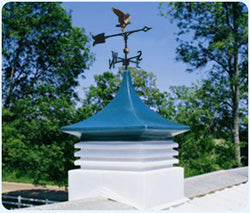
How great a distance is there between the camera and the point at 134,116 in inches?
171

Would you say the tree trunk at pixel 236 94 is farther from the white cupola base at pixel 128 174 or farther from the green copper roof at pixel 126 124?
the white cupola base at pixel 128 174

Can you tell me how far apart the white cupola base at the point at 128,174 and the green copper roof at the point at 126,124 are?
0.09 meters

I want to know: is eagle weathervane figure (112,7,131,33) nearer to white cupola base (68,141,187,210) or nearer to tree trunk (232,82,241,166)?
white cupola base (68,141,187,210)

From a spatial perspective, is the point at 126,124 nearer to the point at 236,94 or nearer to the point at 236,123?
the point at 236,123

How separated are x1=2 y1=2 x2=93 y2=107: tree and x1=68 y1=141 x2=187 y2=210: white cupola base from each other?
1151 centimetres

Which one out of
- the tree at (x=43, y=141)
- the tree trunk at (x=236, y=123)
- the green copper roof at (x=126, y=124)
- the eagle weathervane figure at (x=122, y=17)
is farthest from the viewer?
the tree trunk at (x=236, y=123)

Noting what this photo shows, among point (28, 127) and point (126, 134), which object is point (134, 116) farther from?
point (28, 127)

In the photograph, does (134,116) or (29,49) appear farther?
(29,49)

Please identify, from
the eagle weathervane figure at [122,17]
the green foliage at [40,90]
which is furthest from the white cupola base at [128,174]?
the green foliage at [40,90]

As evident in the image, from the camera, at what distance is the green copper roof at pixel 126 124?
4.18m

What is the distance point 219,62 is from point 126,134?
13781 mm

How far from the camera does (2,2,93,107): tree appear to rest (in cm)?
1552

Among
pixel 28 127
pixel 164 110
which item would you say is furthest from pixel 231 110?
pixel 28 127

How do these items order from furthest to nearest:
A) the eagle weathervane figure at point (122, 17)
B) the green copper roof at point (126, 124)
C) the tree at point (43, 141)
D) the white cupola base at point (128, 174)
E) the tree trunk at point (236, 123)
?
the tree trunk at point (236, 123), the tree at point (43, 141), the eagle weathervane figure at point (122, 17), the green copper roof at point (126, 124), the white cupola base at point (128, 174)
